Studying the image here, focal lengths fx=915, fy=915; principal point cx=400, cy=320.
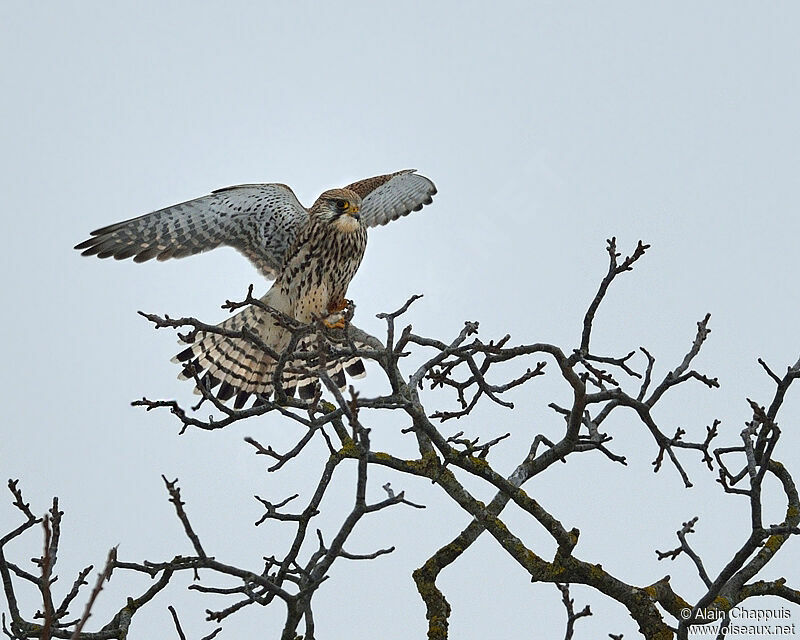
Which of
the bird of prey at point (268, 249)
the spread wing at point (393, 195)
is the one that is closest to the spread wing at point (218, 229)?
the bird of prey at point (268, 249)

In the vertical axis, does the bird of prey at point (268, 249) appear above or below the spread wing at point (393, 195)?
below

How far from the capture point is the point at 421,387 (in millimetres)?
3391

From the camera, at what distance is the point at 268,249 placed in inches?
248

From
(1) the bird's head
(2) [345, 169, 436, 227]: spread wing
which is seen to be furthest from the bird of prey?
(2) [345, 169, 436, 227]: spread wing

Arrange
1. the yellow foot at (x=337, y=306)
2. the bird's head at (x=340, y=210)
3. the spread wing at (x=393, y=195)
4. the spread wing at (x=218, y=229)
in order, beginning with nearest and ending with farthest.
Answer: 1. the spread wing at (x=218, y=229)
2. the yellow foot at (x=337, y=306)
3. the bird's head at (x=340, y=210)
4. the spread wing at (x=393, y=195)

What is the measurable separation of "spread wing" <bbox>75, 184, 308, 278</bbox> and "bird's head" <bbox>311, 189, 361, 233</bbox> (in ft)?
0.92

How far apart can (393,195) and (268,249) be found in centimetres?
106

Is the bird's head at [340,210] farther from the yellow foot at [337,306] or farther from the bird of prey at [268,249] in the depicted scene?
the yellow foot at [337,306]

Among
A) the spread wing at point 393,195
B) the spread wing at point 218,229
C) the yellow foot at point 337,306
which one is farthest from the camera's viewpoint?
the spread wing at point 393,195

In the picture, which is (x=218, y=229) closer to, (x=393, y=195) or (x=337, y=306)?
(x=337, y=306)

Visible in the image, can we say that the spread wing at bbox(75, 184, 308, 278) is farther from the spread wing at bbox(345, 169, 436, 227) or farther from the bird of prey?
the spread wing at bbox(345, 169, 436, 227)

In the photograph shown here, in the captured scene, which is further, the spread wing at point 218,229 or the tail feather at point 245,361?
the tail feather at point 245,361

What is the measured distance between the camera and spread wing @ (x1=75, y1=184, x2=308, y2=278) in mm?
5613

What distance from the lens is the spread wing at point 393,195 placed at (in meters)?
6.60
